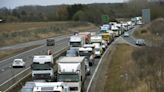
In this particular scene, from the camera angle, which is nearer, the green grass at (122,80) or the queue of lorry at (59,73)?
the queue of lorry at (59,73)

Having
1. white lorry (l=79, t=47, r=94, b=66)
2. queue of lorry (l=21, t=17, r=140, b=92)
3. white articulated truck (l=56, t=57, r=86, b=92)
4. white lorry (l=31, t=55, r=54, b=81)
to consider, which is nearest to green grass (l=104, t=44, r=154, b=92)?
white lorry (l=79, t=47, r=94, b=66)

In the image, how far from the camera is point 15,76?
155ft

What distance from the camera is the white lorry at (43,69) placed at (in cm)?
4075

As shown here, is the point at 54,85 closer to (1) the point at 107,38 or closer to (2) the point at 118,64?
(2) the point at 118,64

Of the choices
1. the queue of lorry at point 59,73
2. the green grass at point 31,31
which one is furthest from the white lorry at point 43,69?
the green grass at point 31,31

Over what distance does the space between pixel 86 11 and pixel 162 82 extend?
144 m

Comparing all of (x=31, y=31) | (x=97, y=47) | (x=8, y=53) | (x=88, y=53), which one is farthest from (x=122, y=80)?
(x=31, y=31)

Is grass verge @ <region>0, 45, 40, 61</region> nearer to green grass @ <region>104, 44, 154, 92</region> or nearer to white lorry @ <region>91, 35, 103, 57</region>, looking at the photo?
white lorry @ <region>91, 35, 103, 57</region>

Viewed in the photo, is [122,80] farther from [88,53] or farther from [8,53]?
[8,53]

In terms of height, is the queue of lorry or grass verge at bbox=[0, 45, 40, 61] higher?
the queue of lorry

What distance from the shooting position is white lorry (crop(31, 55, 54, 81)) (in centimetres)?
4075

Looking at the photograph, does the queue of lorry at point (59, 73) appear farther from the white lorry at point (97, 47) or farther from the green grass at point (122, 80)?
the white lorry at point (97, 47)

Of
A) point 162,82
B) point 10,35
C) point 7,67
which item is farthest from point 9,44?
point 162,82

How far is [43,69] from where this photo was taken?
41312 mm
